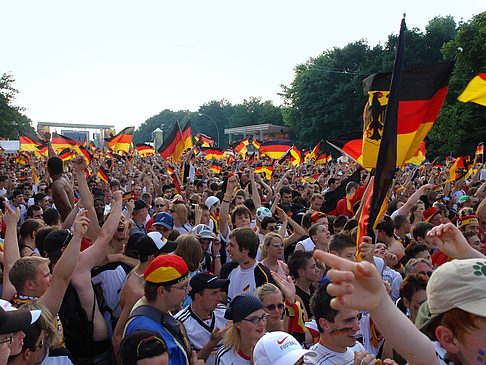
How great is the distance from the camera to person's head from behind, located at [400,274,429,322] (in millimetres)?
3460

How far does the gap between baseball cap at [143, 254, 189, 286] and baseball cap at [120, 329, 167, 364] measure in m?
0.57

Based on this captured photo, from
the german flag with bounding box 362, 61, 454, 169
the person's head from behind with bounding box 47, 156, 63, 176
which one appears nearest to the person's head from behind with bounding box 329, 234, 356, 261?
the german flag with bounding box 362, 61, 454, 169

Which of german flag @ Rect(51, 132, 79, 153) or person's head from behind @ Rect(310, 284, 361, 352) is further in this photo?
german flag @ Rect(51, 132, 79, 153)

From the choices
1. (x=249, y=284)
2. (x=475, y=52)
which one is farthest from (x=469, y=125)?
(x=249, y=284)

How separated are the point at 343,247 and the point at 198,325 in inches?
83.3

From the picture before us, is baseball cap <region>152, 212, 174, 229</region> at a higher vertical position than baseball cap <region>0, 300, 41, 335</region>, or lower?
lower

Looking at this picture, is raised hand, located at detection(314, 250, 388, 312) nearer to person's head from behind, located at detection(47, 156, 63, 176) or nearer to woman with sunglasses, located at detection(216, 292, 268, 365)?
woman with sunglasses, located at detection(216, 292, 268, 365)

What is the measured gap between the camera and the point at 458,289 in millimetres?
1690

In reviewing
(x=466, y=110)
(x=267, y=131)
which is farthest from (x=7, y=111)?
(x=466, y=110)

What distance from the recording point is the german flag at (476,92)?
26.6 ft

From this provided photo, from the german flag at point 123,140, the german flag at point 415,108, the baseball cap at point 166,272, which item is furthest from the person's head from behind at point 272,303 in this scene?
the german flag at point 123,140

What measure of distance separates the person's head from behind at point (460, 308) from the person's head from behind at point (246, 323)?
162cm

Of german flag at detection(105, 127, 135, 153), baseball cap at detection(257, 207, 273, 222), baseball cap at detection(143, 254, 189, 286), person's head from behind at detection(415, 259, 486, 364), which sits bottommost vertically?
baseball cap at detection(257, 207, 273, 222)

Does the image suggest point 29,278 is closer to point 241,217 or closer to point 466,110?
point 241,217
